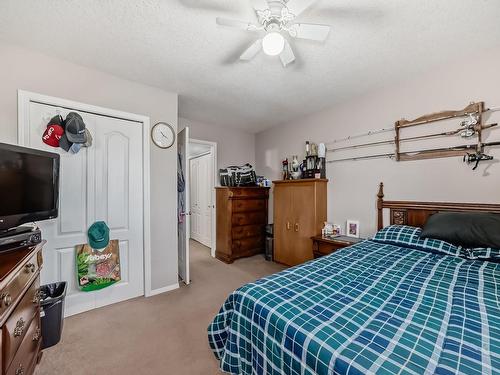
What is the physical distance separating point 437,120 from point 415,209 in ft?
3.10

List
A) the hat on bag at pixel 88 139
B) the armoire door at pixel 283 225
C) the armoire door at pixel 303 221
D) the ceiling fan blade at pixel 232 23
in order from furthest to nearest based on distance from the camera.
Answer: the armoire door at pixel 283 225 → the armoire door at pixel 303 221 → the hat on bag at pixel 88 139 → the ceiling fan blade at pixel 232 23

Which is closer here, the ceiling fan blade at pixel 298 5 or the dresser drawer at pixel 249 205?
the ceiling fan blade at pixel 298 5

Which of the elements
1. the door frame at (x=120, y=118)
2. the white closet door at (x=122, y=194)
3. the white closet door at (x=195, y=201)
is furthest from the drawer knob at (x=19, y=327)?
the white closet door at (x=195, y=201)

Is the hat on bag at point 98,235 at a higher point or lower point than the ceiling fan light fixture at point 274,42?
lower

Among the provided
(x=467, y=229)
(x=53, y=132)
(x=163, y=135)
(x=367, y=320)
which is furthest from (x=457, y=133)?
(x=53, y=132)

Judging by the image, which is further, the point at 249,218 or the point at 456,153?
the point at 249,218

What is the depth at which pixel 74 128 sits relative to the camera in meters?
2.04

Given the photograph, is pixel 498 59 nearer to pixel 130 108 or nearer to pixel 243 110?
pixel 243 110

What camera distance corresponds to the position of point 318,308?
106cm

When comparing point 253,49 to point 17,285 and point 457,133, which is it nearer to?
point 17,285

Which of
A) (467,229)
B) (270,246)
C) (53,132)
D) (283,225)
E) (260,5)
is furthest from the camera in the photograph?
(270,246)

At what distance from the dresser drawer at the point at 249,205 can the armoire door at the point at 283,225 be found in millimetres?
514

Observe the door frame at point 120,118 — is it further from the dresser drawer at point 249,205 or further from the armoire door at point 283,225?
the armoire door at point 283,225

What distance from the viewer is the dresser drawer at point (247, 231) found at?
381 cm
